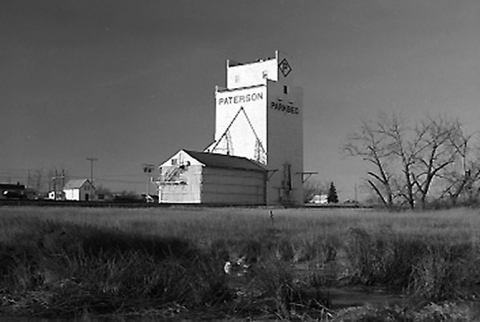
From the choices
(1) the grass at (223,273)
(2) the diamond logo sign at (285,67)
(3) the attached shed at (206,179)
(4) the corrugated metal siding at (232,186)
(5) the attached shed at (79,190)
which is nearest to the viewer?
(1) the grass at (223,273)

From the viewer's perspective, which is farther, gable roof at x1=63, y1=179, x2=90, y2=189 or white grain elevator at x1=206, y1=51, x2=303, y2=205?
gable roof at x1=63, y1=179, x2=90, y2=189

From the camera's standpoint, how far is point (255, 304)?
1295cm

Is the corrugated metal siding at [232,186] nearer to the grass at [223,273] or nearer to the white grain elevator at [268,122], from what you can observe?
the white grain elevator at [268,122]

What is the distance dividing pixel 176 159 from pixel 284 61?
75.0 ft

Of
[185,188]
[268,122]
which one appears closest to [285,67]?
[268,122]

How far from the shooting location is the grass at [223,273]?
508 inches

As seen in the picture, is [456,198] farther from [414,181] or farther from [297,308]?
[297,308]

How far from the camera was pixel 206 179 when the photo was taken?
226 feet

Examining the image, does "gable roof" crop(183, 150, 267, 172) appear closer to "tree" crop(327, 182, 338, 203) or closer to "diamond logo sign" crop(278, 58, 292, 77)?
"diamond logo sign" crop(278, 58, 292, 77)

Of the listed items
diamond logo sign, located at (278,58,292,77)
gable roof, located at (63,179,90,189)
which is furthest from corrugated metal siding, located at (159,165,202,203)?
gable roof, located at (63,179,90,189)

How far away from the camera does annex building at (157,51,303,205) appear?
70.6 m

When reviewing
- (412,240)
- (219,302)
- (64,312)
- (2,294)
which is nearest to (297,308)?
(219,302)

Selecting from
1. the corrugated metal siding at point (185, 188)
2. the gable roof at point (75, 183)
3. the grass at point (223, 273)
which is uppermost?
the gable roof at point (75, 183)

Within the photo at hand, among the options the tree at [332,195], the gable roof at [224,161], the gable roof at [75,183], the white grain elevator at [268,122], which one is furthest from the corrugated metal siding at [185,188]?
the tree at [332,195]
